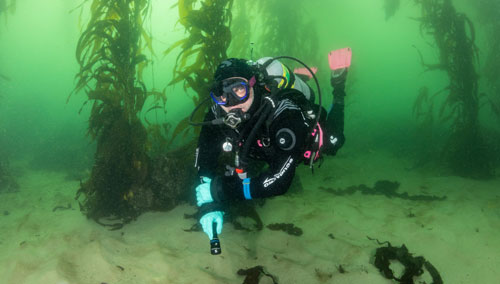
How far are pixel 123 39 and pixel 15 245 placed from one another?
3.75 metres

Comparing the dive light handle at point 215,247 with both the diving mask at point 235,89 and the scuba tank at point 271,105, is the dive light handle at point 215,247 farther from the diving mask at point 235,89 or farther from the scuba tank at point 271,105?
the diving mask at point 235,89

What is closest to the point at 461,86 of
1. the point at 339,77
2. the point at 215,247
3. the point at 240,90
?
the point at 339,77

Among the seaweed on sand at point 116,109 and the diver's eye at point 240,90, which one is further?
the seaweed on sand at point 116,109

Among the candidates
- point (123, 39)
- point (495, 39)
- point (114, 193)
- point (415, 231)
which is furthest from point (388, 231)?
point (495, 39)

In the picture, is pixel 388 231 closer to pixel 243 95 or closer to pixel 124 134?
pixel 243 95

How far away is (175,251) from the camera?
3.84 meters

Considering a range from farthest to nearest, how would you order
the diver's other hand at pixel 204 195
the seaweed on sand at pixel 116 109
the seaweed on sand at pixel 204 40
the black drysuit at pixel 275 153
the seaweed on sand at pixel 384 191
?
the seaweed on sand at pixel 384 191 → the seaweed on sand at pixel 204 40 → the seaweed on sand at pixel 116 109 → the diver's other hand at pixel 204 195 → the black drysuit at pixel 275 153

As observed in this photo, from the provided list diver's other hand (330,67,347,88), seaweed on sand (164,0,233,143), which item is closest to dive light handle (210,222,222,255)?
seaweed on sand (164,0,233,143)

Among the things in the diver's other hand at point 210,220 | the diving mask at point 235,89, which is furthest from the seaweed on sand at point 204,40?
the diver's other hand at point 210,220

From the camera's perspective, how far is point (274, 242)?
425 cm

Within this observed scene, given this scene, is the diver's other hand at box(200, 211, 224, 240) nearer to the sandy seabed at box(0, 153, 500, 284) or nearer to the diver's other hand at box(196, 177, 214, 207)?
the diver's other hand at box(196, 177, 214, 207)

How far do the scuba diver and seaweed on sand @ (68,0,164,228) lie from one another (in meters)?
2.03

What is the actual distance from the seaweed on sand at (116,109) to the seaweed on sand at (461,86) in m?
8.37

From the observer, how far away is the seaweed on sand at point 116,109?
4.52 metres
